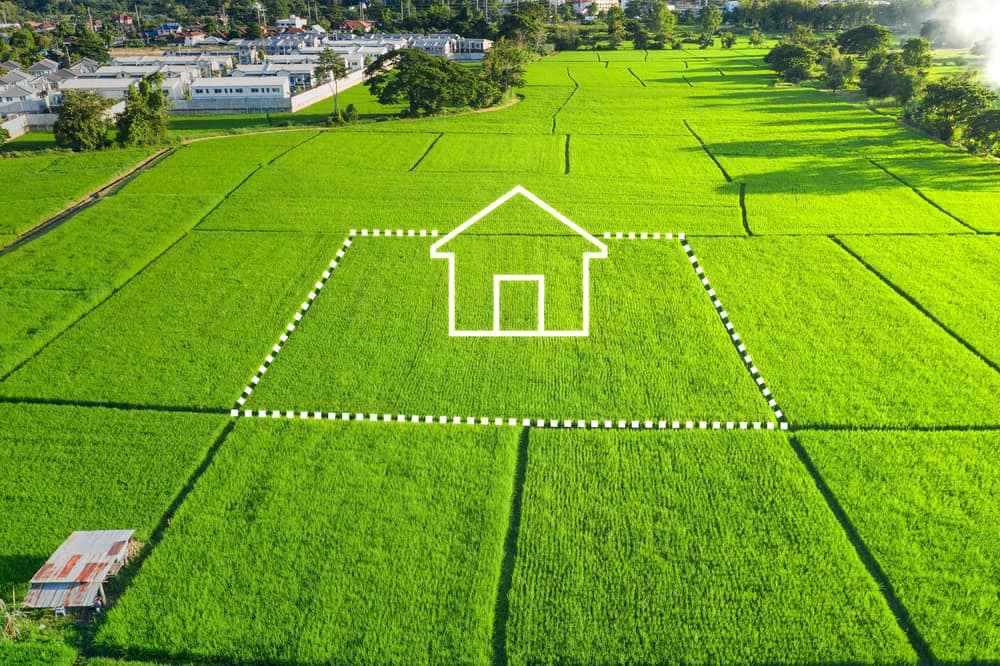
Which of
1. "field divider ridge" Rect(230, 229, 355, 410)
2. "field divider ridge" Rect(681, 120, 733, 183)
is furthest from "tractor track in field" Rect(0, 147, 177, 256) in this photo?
"field divider ridge" Rect(681, 120, 733, 183)

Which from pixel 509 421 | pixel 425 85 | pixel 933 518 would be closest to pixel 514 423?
pixel 509 421

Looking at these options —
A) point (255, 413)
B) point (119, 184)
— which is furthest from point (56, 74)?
point (255, 413)

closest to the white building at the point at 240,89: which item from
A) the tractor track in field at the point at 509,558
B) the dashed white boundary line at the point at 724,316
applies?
the dashed white boundary line at the point at 724,316

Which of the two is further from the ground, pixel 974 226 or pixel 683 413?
pixel 974 226

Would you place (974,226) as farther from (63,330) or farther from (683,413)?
(63,330)

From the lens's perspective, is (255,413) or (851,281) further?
(851,281)

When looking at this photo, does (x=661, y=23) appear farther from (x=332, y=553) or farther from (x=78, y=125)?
(x=332, y=553)

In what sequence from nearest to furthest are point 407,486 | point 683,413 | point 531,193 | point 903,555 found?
1. point 903,555
2. point 407,486
3. point 683,413
4. point 531,193
